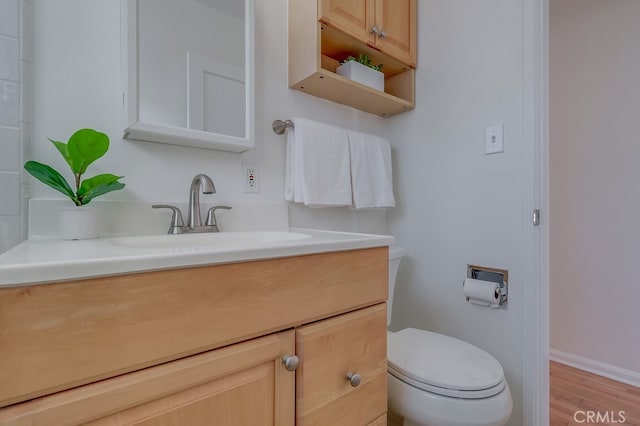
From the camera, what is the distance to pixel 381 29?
1291 millimetres

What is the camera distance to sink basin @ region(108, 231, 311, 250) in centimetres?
77

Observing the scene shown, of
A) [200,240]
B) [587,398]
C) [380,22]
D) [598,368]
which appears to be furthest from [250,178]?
[598,368]

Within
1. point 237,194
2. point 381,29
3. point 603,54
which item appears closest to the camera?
point 237,194

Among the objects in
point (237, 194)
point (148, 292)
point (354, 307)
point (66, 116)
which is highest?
point (66, 116)

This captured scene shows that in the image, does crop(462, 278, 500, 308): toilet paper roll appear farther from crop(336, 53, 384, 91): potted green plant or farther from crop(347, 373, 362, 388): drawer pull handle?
crop(336, 53, 384, 91): potted green plant

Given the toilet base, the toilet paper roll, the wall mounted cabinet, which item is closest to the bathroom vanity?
the toilet base

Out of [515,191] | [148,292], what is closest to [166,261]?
[148,292]

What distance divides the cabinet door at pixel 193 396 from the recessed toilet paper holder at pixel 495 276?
94 cm

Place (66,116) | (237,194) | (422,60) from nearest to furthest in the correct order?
(66,116) < (237,194) < (422,60)

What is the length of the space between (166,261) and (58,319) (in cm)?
14

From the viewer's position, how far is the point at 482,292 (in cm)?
118

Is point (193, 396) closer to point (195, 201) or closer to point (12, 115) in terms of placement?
point (195, 201)

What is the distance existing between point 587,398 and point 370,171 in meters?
1.59

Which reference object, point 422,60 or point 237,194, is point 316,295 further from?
point 422,60
